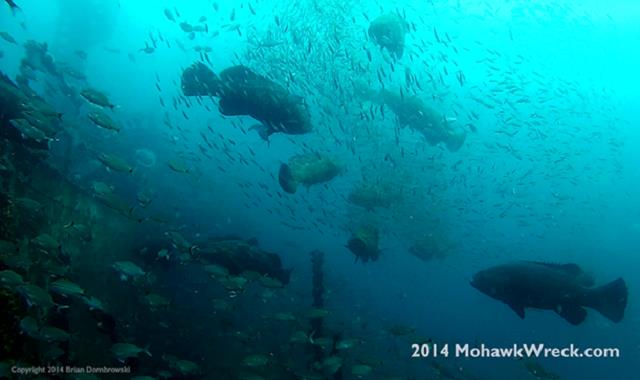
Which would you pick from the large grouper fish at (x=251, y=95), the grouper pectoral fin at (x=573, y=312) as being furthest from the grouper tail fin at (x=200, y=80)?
the grouper pectoral fin at (x=573, y=312)

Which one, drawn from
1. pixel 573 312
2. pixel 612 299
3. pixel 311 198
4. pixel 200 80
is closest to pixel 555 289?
pixel 573 312

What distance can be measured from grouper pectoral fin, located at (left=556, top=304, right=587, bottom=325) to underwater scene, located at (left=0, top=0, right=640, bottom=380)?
27 millimetres

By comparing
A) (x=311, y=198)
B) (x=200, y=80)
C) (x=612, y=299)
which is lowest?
(x=612, y=299)

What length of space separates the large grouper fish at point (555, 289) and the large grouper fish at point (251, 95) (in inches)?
192

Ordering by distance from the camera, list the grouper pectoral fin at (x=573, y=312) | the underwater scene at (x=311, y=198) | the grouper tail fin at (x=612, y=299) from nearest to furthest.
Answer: the grouper tail fin at (x=612, y=299)
the grouper pectoral fin at (x=573, y=312)
the underwater scene at (x=311, y=198)

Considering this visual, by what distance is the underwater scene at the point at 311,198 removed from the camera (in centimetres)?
679

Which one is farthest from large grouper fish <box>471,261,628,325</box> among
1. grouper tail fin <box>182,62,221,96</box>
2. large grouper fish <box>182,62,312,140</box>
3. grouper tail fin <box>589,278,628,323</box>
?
grouper tail fin <box>182,62,221,96</box>

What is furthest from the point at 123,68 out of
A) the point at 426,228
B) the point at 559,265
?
the point at 559,265

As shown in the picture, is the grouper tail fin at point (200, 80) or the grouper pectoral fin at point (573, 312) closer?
the grouper pectoral fin at point (573, 312)

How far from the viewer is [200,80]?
372 inches

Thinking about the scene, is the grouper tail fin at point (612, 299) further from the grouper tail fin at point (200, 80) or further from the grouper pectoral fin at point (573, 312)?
the grouper tail fin at point (200, 80)

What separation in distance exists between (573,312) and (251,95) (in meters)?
6.73

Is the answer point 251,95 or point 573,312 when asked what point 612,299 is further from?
point 251,95

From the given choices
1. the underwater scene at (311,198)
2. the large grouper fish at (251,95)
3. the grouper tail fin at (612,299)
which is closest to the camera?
the grouper tail fin at (612,299)
